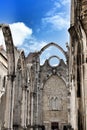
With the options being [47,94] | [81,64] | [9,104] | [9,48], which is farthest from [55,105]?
[81,64]

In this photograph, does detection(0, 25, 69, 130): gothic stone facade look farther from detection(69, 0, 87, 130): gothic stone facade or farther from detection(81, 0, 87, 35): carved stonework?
detection(81, 0, 87, 35): carved stonework

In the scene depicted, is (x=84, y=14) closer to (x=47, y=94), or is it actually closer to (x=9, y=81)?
(x=9, y=81)

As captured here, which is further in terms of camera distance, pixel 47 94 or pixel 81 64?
pixel 47 94

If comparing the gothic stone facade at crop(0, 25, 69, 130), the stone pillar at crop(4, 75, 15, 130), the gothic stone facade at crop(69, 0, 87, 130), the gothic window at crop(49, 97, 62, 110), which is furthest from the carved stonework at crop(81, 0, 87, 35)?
the gothic window at crop(49, 97, 62, 110)

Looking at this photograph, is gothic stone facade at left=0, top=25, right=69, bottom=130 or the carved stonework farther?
gothic stone facade at left=0, top=25, right=69, bottom=130

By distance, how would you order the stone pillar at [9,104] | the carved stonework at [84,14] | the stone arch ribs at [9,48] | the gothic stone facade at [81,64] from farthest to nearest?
the stone pillar at [9,104], the stone arch ribs at [9,48], the carved stonework at [84,14], the gothic stone facade at [81,64]

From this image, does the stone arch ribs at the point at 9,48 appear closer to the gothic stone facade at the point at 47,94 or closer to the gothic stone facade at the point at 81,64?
the gothic stone facade at the point at 81,64

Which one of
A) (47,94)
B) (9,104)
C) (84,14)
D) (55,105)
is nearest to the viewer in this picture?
(84,14)

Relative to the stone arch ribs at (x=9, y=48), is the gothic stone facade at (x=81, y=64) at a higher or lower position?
lower

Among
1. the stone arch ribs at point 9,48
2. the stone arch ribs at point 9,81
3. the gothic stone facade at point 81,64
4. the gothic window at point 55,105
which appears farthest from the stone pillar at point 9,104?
the gothic window at point 55,105

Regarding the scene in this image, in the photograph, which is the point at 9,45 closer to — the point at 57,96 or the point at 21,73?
the point at 21,73

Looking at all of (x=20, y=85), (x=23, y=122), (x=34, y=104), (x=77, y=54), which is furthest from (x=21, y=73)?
(x=77, y=54)

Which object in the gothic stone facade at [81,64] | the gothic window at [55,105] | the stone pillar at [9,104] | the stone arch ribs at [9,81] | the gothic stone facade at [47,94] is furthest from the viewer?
the gothic window at [55,105]

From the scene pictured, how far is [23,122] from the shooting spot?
22.2 meters
